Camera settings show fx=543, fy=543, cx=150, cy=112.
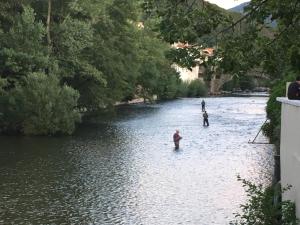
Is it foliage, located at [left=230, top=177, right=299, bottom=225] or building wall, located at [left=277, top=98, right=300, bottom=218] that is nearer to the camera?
building wall, located at [left=277, top=98, right=300, bottom=218]

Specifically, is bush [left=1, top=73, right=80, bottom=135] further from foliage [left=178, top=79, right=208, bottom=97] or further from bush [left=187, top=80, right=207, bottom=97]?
bush [left=187, top=80, right=207, bottom=97]

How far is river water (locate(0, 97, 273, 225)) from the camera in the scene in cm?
1880

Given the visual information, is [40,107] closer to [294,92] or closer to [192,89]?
[294,92]

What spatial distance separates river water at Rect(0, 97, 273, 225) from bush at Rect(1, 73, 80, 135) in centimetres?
162

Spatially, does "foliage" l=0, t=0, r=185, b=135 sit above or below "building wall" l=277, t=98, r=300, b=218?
above

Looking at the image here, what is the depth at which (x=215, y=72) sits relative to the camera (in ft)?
30.7

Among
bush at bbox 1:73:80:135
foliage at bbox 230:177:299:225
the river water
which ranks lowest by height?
the river water

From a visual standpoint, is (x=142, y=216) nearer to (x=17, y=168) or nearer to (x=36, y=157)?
(x=17, y=168)

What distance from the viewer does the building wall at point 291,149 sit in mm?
10492

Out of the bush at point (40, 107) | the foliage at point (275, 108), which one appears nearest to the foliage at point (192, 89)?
the bush at point (40, 107)

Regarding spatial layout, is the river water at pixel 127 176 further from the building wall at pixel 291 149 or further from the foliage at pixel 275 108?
the building wall at pixel 291 149

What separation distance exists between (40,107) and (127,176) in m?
16.8

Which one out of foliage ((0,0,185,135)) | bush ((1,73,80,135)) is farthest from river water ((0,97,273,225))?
foliage ((0,0,185,135))

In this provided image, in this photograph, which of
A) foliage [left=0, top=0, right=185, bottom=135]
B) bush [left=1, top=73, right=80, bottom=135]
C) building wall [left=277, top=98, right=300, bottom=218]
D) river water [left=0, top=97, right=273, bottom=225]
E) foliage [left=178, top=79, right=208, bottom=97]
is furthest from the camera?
foliage [left=178, top=79, right=208, bottom=97]
